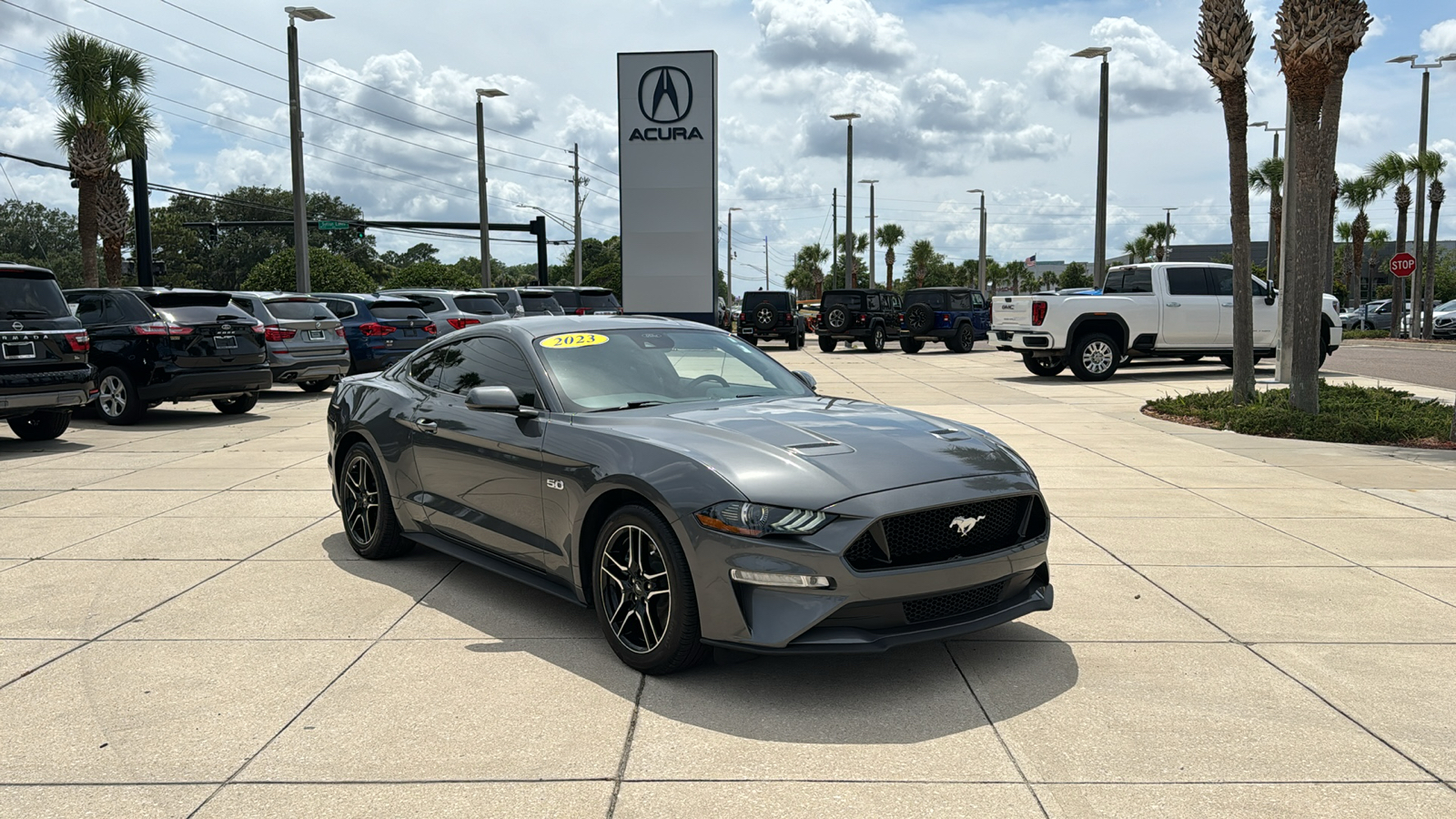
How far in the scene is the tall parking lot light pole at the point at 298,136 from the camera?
1025 inches

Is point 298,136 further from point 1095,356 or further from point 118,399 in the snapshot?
point 1095,356

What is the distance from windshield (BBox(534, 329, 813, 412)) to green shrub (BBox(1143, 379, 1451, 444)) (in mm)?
8322

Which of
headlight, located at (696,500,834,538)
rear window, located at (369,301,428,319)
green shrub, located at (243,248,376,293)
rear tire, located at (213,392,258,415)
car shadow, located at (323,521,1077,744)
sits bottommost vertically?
car shadow, located at (323,521,1077,744)

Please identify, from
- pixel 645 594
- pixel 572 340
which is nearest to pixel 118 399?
pixel 572 340

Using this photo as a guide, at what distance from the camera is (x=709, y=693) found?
4332 millimetres

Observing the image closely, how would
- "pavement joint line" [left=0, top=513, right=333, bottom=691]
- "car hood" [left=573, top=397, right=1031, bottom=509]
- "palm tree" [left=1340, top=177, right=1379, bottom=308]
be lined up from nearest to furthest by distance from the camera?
"car hood" [left=573, top=397, right=1031, bottom=509], "pavement joint line" [left=0, top=513, right=333, bottom=691], "palm tree" [left=1340, top=177, right=1379, bottom=308]

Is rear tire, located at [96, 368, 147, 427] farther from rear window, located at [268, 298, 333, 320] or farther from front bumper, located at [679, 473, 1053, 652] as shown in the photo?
front bumper, located at [679, 473, 1053, 652]

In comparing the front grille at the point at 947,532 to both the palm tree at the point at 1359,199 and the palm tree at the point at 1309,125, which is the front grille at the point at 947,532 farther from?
the palm tree at the point at 1359,199

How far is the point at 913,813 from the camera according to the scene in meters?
3.29

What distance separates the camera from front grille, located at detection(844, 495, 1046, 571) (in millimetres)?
4074

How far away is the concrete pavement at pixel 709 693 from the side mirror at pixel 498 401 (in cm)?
101

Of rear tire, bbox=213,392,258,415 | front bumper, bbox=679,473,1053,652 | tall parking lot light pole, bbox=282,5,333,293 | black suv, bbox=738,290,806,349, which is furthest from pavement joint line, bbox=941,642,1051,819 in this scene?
black suv, bbox=738,290,806,349

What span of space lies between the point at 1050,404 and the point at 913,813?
43.9ft

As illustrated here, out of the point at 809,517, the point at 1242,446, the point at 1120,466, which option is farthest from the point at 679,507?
the point at 1242,446
